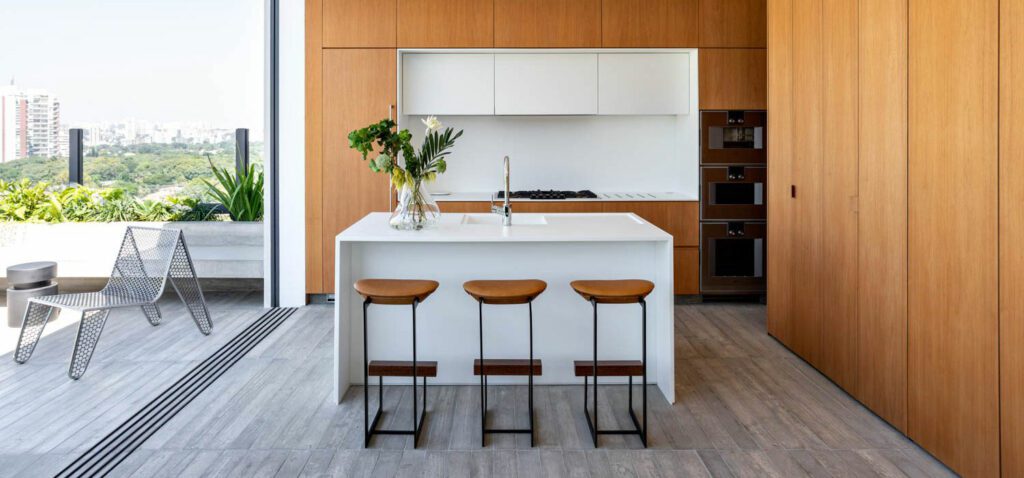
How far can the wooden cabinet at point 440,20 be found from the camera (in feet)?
17.5

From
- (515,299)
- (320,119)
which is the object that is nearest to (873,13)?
(515,299)

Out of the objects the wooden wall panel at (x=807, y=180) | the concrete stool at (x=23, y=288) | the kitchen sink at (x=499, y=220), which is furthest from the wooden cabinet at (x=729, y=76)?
the concrete stool at (x=23, y=288)

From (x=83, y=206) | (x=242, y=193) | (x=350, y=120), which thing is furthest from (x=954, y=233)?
(x=83, y=206)

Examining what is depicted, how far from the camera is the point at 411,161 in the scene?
3.16 metres

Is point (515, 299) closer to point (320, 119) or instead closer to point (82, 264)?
point (320, 119)

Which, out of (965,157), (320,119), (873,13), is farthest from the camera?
(320,119)

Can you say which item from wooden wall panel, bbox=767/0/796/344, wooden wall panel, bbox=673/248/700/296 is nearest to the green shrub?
wooden wall panel, bbox=673/248/700/296

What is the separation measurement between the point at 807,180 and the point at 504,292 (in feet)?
6.93

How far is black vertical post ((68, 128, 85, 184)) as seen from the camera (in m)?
6.10

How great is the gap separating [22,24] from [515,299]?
19.3 ft

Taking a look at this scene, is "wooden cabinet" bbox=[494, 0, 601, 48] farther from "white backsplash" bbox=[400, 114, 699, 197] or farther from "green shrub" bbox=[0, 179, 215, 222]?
"green shrub" bbox=[0, 179, 215, 222]

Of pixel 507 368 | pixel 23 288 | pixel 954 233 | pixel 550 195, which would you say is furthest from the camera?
pixel 550 195

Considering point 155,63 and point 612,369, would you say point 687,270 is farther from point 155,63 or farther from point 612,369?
point 155,63

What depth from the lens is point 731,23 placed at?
17.6 feet
